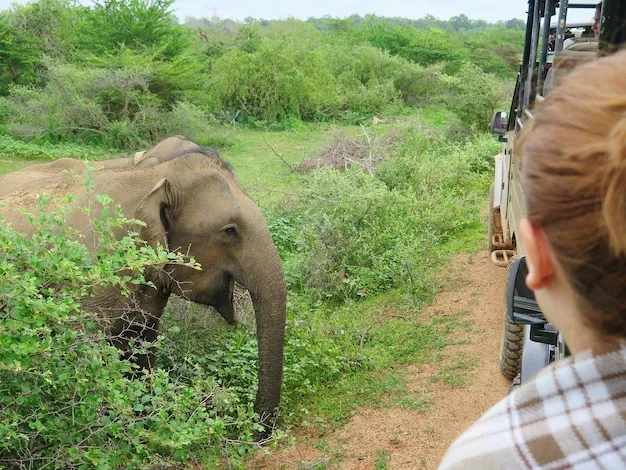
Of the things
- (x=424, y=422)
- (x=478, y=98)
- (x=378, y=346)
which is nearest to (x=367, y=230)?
(x=378, y=346)

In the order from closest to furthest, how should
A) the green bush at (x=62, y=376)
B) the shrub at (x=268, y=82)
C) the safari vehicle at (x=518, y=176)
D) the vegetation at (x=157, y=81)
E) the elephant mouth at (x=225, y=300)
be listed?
the safari vehicle at (x=518, y=176) < the green bush at (x=62, y=376) < the elephant mouth at (x=225, y=300) < the vegetation at (x=157, y=81) < the shrub at (x=268, y=82)

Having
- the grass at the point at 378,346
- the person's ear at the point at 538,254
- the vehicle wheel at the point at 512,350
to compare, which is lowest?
the grass at the point at 378,346

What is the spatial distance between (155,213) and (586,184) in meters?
4.30

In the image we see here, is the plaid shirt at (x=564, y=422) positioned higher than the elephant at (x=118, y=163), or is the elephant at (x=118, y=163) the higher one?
the plaid shirt at (x=564, y=422)

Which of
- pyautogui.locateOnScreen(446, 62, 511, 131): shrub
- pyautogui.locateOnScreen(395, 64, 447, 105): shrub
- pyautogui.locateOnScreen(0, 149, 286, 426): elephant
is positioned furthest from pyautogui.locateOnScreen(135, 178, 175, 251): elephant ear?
pyautogui.locateOnScreen(395, 64, 447, 105): shrub

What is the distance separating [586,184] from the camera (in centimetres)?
92

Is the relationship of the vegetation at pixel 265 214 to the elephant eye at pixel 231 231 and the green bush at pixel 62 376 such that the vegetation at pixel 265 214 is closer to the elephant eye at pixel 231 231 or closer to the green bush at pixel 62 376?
the green bush at pixel 62 376

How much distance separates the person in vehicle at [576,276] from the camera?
36.4 inches

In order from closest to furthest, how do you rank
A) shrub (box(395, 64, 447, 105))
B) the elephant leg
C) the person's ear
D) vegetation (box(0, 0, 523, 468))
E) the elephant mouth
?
the person's ear < vegetation (box(0, 0, 523, 468)) < the elephant leg < the elephant mouth < shrub (box(395, 64, 447, 105))

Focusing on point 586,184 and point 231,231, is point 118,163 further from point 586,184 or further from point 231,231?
point 586,184

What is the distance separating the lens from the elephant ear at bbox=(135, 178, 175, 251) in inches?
195

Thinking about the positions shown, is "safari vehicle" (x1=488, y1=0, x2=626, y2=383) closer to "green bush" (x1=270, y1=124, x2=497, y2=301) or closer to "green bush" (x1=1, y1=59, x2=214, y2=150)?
"green bush" (x1=270, y1=124, x2=497, y2=301)

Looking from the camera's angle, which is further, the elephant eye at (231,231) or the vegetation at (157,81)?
the vegetation at (157,81)

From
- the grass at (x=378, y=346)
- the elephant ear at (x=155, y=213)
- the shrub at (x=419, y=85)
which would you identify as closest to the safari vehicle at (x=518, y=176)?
the grass at (x=378, y=346)
